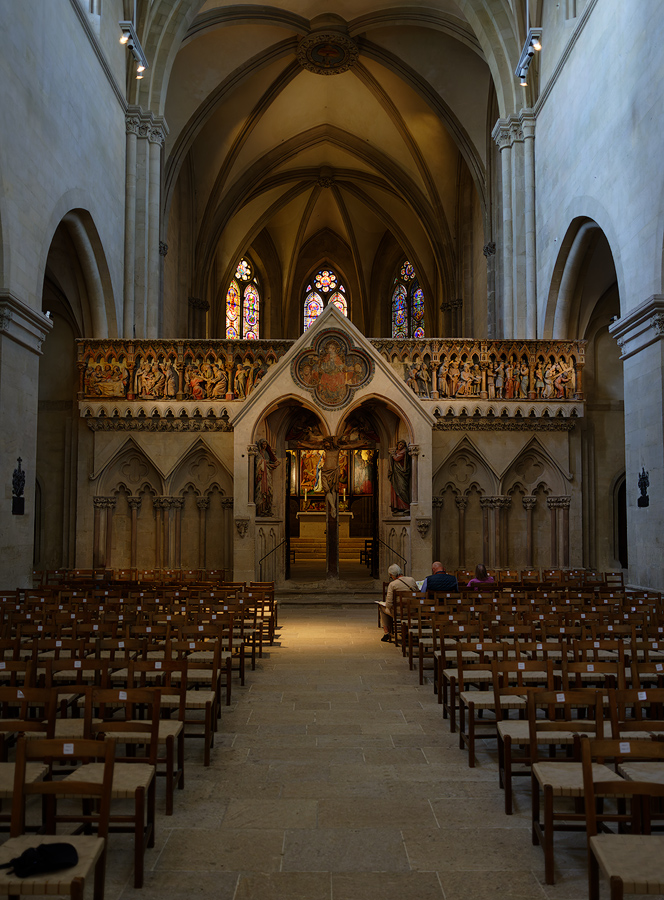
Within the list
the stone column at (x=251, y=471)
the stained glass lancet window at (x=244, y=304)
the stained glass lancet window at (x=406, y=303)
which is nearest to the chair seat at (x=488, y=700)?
the stone column at (x=251, y=471)

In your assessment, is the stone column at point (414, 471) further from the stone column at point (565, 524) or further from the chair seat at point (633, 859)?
the chair seat at point (633, 859)

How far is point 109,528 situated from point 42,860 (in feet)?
58.1

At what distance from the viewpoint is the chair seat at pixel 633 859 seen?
125 inches

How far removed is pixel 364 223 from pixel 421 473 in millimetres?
24522

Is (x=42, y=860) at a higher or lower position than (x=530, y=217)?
lower

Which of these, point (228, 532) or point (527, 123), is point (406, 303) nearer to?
point (527, 123)

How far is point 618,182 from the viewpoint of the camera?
16.1m

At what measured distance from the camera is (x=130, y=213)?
22.2m

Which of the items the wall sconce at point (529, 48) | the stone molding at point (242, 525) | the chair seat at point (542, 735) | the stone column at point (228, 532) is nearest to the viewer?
the chair seat at point (542, 735)

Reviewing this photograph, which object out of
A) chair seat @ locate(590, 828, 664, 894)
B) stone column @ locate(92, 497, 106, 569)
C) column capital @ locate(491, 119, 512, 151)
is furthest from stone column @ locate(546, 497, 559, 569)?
chair seat @ locate(590, 828, 664, 894)

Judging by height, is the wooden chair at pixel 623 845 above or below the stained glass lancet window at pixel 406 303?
below

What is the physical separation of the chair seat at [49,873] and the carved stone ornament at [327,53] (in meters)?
28.1

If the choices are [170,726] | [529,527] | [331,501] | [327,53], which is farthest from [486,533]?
[327,53]

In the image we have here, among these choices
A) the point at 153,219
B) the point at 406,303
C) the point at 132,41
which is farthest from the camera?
A: the point at 406,303
